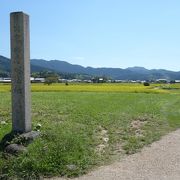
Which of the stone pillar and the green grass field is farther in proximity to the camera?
the stone pillar

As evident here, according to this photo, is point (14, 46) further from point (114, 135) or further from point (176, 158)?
point (176, 158)

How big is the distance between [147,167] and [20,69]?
4.36 m

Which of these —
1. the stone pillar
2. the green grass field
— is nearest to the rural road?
the green grass field

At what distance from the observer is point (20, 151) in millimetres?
9477

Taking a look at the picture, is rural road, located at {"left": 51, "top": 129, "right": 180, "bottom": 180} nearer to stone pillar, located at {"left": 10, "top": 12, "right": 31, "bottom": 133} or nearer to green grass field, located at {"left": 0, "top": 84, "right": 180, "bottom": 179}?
green grass field, located at {"left": 0, "top": 84, "right": 180, "bottom": 179}

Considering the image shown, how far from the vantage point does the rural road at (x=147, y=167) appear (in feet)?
27.7

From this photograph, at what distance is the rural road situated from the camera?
27.7ft

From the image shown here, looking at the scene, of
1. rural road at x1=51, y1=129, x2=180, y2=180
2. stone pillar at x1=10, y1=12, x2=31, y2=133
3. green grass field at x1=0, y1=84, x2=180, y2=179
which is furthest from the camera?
stone pillar at x1=10, y1=12, x2=31, y2=133

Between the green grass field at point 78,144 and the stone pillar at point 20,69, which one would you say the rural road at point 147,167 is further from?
the stone pillar at point 20,69

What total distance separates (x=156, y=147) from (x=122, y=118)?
19.1ft

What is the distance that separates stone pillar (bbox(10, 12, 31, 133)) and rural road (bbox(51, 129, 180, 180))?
9.90 ft

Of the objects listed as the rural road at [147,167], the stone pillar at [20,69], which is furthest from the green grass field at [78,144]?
the stone pillar at [20,69]

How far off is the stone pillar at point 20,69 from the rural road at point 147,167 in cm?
302

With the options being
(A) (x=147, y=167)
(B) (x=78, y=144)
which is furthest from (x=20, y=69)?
(A) (x=147, y=167)
